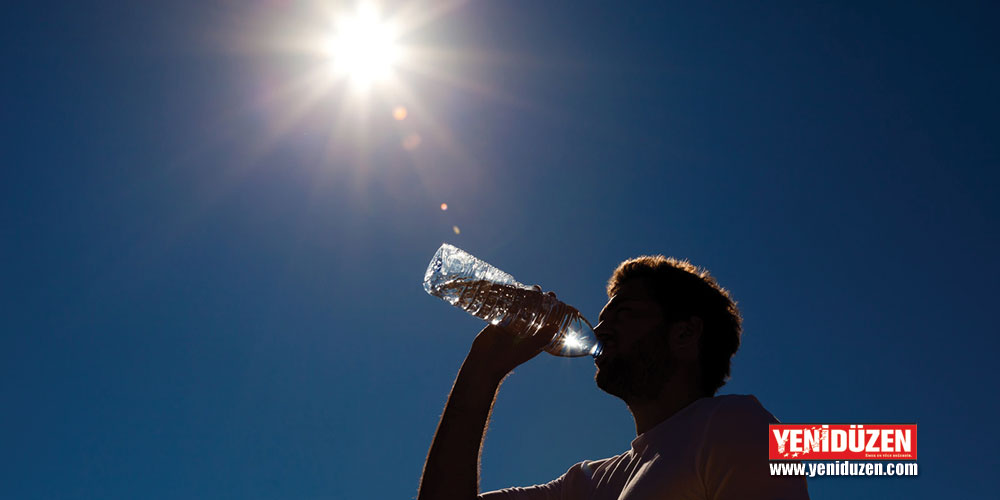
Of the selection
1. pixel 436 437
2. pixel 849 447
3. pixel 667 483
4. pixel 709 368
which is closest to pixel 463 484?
pixel 436 437

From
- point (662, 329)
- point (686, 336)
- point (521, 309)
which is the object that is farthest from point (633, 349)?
point (521, 309)

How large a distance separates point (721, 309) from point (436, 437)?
1.74 metres

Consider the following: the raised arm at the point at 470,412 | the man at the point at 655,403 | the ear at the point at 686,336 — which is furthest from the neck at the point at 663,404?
the raised arm at the point at 470,412


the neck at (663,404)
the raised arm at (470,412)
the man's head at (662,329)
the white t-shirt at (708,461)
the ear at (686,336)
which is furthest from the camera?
the ear at (686,336)

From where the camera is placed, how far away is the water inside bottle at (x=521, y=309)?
8.54 ft

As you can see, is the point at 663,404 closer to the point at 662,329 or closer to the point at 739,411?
the point at 662,329

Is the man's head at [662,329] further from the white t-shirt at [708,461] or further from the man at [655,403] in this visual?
the white t-shirt at [708,461]

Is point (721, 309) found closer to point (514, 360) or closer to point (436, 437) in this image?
point (514, 360)

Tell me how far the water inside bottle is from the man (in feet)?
0.24

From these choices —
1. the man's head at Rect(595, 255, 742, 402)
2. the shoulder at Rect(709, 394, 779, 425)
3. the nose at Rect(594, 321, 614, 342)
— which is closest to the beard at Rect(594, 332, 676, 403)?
the man's head at Rect(595, 255, 742, 402)

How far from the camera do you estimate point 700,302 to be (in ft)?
10.0

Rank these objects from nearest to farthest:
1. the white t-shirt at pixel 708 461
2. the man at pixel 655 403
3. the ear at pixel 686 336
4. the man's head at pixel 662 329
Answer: the white t-shirt at pixel 708 461, the man at pixel 655 403, the man's head at pixel 662 329, the ear at pixel 686 336

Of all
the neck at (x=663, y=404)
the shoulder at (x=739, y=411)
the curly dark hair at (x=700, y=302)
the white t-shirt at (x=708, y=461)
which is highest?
the curly dark hair at (x=700, y=302)

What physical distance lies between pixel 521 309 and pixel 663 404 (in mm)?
754
